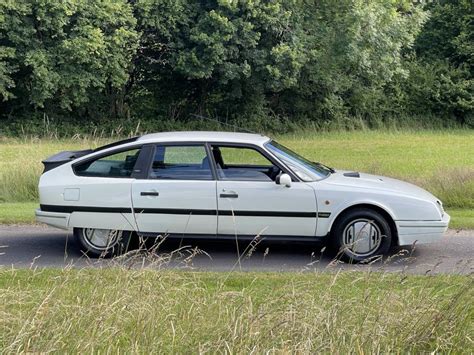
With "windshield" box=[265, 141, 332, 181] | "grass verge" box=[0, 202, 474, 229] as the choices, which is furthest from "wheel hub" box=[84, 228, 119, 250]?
"grass verge" box=[0, 202, 474, 229]

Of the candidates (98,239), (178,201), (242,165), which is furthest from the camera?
(242,165)

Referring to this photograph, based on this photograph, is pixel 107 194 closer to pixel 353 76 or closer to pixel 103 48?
pixel 103 48

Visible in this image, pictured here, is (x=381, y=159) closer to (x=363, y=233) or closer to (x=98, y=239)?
(x=363, y=233)

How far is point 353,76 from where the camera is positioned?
3012cm

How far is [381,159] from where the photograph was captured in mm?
18172

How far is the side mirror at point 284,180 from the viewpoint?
309 inches

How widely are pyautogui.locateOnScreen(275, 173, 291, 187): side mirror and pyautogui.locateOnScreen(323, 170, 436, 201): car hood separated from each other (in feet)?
1.78

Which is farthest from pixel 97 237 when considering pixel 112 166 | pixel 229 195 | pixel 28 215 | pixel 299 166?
pixel 28 215

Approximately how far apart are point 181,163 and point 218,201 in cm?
75

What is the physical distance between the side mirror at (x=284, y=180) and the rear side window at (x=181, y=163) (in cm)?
84

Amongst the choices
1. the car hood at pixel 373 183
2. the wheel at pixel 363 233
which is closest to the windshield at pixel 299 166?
the car hood at pixel 373 183

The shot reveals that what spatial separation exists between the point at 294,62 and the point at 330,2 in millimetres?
3887

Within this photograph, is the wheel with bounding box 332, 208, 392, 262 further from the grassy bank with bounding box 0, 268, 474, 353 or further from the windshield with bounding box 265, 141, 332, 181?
the grassy bank with bounding box 0, 268, 474, 353

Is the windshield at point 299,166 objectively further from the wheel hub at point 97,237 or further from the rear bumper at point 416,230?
the wheel hub at point 97,237
